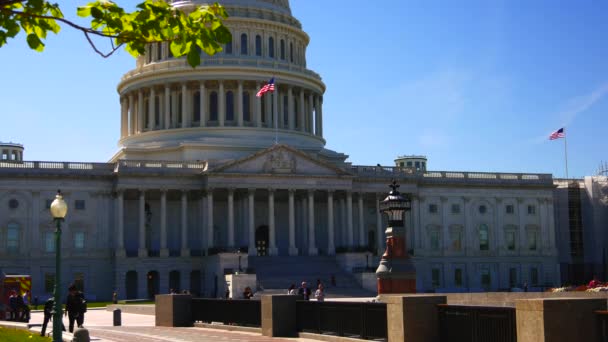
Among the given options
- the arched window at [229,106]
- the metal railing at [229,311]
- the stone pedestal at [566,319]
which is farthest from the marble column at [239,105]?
the stone pedestal at [566,319]

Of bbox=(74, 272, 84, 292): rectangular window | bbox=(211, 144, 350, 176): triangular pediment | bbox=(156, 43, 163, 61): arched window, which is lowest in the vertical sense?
bbox=(74, 272, 84, 292): rectangular window

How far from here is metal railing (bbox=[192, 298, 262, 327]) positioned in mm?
39062

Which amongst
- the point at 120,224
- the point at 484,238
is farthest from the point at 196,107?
the point at 484,238

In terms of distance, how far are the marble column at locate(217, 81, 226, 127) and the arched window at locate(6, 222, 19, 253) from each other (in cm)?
2551

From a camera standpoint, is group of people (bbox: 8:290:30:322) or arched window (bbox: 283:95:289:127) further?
arched window (bbox: 283:95:289:127)

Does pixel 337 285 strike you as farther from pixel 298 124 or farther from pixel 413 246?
pixel 298 124

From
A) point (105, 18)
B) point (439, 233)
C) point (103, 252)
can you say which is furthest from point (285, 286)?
point (105, 18)

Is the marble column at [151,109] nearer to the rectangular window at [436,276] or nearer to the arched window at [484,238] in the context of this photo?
the rectangular window at [436,276]

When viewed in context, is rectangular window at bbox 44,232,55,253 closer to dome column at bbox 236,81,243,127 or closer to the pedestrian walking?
dome column at bbox 236,81,243,127

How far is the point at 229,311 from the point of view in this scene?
41219 millimetres

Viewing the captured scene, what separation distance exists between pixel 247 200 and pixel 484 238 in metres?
28.2

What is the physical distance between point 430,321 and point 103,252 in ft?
230

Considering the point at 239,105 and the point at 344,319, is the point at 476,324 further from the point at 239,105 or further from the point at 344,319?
the point at 239,105

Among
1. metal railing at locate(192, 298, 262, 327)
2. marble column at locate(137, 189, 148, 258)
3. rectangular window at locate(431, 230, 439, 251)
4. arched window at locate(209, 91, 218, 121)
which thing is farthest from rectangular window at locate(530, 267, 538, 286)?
metal railing at locate(192, 298, 262, 327)
